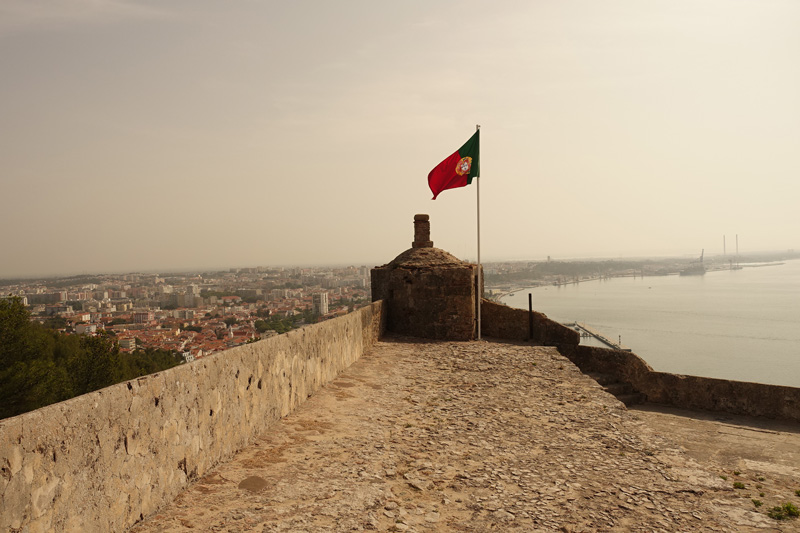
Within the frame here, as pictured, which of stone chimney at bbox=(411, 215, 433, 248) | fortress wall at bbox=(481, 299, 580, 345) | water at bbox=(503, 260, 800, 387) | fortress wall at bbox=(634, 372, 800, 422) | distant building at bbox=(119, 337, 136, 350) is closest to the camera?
fortress wall at bbox=(634, 372, 800, 422)

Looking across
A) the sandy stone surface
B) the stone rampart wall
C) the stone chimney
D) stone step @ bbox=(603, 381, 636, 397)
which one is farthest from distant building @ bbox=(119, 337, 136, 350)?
stone step @ bbox=(603, 381, 636, 397)

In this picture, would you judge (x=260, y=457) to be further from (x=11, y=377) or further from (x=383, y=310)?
(x=11, y=377)

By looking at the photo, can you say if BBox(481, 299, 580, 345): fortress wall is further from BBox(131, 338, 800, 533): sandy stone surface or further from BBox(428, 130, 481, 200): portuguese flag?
BBox(131, 338, 800, 533): sandy stone surface

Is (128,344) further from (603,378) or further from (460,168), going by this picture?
(603,378)

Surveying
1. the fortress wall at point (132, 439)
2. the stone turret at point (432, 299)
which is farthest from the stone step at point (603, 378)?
the fortress wall at point (132, 439)

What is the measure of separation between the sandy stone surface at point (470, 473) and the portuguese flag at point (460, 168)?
670cm

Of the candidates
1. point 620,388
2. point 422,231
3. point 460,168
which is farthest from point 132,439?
point 422,231

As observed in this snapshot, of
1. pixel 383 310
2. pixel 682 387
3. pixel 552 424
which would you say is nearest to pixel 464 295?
pixel 383 310

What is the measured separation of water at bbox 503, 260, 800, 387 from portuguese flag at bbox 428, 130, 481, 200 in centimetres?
2223

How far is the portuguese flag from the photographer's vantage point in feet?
41.7

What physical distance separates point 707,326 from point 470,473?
73.7 m

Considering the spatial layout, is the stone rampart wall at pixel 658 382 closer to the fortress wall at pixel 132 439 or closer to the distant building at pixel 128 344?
the fortress wall at pixel 132 439

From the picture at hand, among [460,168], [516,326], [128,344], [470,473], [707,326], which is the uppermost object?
[460,168]

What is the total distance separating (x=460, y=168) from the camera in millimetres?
12820
